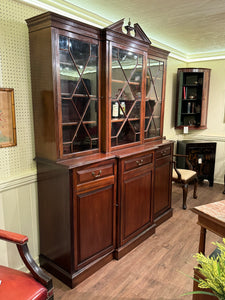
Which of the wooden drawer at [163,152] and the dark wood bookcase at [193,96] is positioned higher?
the dark wood bookcase at [193,96]

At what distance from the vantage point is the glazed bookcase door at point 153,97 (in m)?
2.83

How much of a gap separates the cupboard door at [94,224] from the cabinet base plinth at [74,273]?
5 cm

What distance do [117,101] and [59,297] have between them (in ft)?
5.87

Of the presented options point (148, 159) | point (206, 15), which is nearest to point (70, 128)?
point (148, 159)

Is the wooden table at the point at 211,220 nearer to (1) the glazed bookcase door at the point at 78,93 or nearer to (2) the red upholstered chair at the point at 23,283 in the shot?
(2) the red upholstered chair at the point at 23,283

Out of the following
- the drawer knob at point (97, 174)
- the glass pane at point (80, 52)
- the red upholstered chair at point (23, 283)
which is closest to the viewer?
the red upholstered chair at point (23, 283)

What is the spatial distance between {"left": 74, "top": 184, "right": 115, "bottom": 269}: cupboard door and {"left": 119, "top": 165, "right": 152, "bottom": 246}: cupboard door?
151 millimetres

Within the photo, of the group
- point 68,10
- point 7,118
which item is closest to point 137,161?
point 7,118

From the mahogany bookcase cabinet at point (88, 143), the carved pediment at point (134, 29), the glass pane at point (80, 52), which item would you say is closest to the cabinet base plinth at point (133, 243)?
the mahogany bookcase cabinet at point (88, 143)

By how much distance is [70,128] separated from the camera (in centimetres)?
202

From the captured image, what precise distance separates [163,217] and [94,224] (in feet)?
4.40

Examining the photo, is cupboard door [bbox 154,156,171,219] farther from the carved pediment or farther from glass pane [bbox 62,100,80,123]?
the carved pediment

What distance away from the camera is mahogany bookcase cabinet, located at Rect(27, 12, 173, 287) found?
1882 millimetres

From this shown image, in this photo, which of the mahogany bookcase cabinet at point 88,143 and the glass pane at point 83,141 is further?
the glass pane at point 83,141
